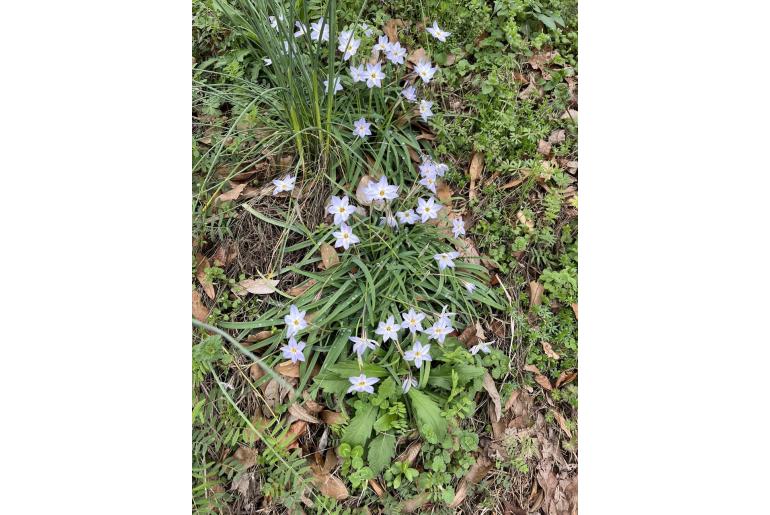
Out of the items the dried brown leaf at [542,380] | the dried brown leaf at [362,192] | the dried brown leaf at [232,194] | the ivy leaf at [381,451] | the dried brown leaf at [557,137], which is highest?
the dried brown leaf at [557,137]

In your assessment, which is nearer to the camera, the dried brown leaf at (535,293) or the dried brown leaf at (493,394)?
the dried brown leaf at (493,394)

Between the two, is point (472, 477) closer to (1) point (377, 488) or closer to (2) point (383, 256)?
(1) point (377, 488)

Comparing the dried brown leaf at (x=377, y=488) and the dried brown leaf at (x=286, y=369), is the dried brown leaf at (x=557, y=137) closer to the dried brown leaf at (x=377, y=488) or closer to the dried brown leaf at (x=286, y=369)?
the dried brown leaf at (x=286, y=369)

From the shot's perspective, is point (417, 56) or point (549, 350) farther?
point (417, 56)

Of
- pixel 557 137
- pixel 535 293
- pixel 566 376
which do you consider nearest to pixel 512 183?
pixel 557 137

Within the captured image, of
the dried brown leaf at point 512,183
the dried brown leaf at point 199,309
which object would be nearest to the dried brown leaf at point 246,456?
the dried brown leaf at point 199,309

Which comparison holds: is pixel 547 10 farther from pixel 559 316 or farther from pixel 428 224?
pixel 559 316

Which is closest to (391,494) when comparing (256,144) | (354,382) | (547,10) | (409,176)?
(354,382)
